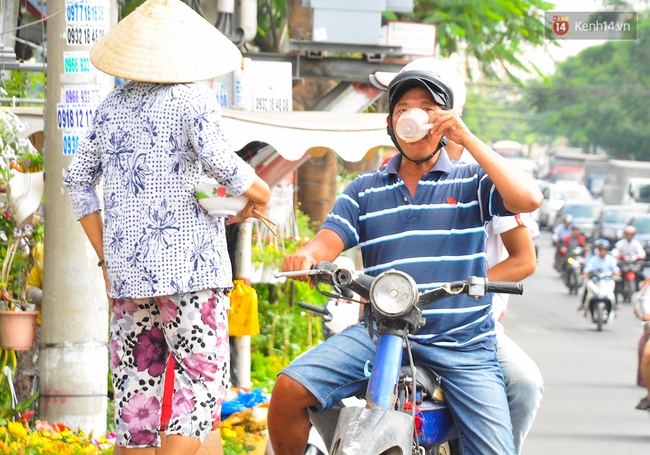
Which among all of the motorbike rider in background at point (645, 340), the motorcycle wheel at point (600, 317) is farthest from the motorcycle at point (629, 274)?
the motorbike rider in background at point (645, 340)

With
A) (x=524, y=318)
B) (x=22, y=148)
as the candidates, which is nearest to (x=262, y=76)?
(x=22, y=148)

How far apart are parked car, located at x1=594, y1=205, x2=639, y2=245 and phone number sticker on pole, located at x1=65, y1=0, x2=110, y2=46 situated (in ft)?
79.8

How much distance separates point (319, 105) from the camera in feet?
31.9

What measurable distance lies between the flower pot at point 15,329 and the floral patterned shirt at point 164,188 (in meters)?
2.21

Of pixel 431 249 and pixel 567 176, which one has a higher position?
pixel 431 249

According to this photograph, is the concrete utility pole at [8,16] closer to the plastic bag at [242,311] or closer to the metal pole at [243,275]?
the metal pole at [243,275]

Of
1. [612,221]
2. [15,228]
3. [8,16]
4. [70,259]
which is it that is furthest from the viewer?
[612,221]

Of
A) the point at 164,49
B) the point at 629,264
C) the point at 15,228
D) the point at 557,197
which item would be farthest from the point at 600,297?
the point at 557,197

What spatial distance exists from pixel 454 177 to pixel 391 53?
608cm

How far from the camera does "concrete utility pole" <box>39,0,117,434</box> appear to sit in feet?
17.0

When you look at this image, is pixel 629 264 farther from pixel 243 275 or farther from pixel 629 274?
Result: pixel 243 275

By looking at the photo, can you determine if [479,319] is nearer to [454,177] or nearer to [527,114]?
[454,177]

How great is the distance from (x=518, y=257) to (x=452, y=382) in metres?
0.66

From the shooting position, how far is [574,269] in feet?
77.9
